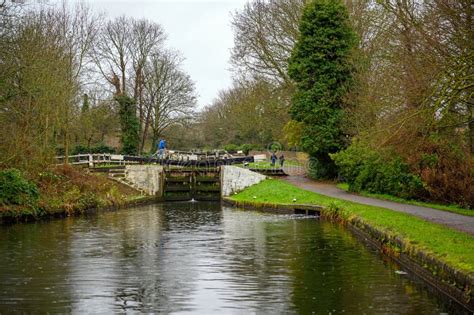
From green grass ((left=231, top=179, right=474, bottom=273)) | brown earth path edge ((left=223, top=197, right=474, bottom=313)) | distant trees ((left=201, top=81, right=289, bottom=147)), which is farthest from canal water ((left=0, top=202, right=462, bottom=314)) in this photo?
distant trees ((left=201, top=81, right=289, bottom=147))

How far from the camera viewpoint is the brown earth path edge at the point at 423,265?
1056cm

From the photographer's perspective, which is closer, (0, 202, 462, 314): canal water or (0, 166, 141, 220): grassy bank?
(0, 202, 462, 314): canal water

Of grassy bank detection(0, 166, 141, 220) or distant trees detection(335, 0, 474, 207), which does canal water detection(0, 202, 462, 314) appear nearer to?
grassy bank detection(0, 166, 141, 220)

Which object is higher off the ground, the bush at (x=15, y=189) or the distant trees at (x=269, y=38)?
the distant trees at (x=269, y=38)

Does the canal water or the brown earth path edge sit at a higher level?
the brown earth path edge

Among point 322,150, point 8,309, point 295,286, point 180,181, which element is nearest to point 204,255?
point 295,286

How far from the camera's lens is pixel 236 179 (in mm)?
35906

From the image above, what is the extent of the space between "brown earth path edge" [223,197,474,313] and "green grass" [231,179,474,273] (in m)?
0.14

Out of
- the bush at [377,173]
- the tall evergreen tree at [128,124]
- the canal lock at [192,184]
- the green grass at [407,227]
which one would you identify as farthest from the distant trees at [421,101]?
the tall evergreen tree at [128,124]

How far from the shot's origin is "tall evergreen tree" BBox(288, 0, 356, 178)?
113 ft

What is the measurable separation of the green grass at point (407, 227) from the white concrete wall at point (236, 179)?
3.87 meters

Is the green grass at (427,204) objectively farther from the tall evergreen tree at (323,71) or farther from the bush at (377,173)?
the tall evergreen tree at (323,71)

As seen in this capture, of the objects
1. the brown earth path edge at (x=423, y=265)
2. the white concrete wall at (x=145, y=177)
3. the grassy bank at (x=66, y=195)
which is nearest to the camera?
the brown earth path edge at (x=423, y=265)

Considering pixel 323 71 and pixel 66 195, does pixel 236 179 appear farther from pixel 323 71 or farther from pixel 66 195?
pixel 66 195
